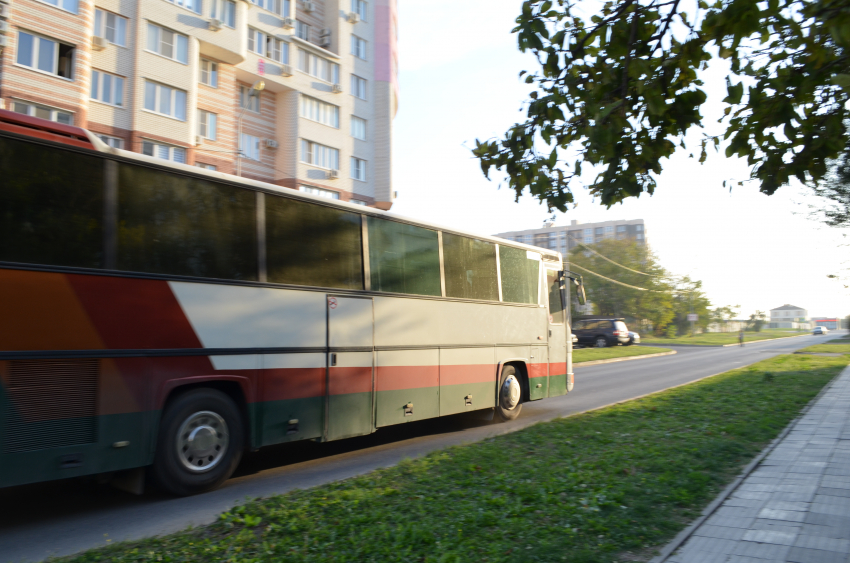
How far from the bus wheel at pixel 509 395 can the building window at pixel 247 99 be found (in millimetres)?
30231

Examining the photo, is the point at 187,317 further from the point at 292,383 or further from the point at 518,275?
the point at 518,275

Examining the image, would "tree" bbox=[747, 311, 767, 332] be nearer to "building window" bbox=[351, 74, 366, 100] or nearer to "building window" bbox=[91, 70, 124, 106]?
"building window" bbox=[351, 74, 366, 100]

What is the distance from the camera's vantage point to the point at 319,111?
3928cm

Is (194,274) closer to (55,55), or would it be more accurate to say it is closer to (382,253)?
(382,253)

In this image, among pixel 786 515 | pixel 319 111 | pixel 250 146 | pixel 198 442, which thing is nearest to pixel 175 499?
pixel 198 442

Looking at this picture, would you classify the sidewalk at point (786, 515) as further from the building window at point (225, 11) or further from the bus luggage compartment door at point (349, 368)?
the building window at point (225, 11)

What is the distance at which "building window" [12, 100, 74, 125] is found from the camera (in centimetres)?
2309

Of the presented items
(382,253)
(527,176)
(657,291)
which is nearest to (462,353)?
(382,253)

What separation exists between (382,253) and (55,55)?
22.5 metres

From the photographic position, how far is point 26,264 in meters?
5.01

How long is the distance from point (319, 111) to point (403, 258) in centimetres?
3268

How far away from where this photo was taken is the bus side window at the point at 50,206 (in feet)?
16.4

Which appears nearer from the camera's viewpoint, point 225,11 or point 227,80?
point 225,11

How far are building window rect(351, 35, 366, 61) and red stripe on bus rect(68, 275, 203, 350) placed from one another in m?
39.6
